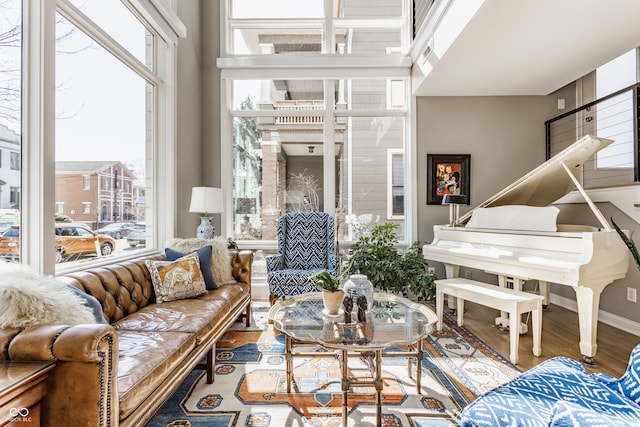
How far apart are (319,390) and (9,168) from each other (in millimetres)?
2229

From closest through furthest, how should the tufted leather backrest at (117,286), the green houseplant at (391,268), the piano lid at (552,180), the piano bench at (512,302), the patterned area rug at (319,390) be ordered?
the patterned area rug at (319,390) < the tufted leather backrest at (117,286) < the piano bench at (512,302) < the piano lid at (552,180) < the green houseplant at (391,268)

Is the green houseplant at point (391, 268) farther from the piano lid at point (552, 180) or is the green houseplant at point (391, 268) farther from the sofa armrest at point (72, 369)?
the sofa armrest at point (72, 369)

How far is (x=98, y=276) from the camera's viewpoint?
213 cm

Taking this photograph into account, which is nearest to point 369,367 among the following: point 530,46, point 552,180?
point 552,180

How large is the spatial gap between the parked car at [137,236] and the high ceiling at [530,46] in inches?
135

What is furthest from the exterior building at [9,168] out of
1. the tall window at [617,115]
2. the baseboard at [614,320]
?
the tall window at [617,115]

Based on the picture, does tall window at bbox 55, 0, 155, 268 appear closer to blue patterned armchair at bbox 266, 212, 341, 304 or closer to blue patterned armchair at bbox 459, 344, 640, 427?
blue patterned armchair at bbox 266, 212, 341, 304

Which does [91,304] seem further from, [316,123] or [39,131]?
[316,123]

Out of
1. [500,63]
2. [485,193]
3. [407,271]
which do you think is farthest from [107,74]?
[485,193]

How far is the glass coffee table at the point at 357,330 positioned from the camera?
5.40ft

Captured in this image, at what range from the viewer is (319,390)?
81.0 inches

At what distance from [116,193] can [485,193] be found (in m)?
4.23

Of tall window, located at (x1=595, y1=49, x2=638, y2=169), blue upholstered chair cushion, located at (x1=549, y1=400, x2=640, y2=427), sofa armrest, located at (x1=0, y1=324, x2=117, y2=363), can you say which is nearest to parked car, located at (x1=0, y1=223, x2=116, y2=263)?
sofa armrest, located at (x1=0, y1=324, x2=117, y2=363)

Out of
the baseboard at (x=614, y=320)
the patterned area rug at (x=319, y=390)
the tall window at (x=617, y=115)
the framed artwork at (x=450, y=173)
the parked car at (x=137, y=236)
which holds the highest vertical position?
the tall window at (x=617, y=115)
